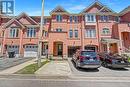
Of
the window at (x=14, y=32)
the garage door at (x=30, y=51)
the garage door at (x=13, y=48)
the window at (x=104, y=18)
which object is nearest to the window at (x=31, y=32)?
the garage door at (x=30, y=51)

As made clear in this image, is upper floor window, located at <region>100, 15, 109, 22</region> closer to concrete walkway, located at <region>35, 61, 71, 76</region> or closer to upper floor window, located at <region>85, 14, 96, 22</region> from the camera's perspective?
upper floor window, located at <region>85, 14, 96, 22</region>

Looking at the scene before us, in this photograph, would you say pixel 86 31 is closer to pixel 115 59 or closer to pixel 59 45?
pixel 59 45

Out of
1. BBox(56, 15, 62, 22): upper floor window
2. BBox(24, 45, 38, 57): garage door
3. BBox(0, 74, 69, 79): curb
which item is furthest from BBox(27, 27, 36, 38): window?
BBox(0, 74, 69, 79): curb

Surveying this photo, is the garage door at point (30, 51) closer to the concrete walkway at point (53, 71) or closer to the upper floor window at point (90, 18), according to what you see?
the upper floor window at point (90, 18)

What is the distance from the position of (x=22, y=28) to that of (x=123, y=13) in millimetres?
22076

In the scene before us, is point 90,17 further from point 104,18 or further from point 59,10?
point 59,10

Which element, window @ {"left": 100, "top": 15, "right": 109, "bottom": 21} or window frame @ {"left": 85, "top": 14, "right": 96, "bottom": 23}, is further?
window @ {"left": 100, "top": 15, "right": 109, "bottom": 21}

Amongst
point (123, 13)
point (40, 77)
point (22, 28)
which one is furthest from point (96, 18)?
point (40, 77)

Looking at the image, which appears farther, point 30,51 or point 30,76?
point 30,51

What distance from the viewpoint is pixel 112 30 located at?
30.0 meters

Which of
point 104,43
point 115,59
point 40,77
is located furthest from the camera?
point 104,43

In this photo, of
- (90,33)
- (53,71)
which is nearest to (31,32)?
(90,33)

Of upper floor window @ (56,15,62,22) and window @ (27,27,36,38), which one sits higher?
upper floor window @ (56,15,62,22)

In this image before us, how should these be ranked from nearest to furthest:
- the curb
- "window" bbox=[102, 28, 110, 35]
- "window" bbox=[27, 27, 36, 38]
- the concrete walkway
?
the curb
the concrete walkway
"window" bbox=[102, 28, 110, 35]
"window" bbox=[27, 27, 36, 38]
